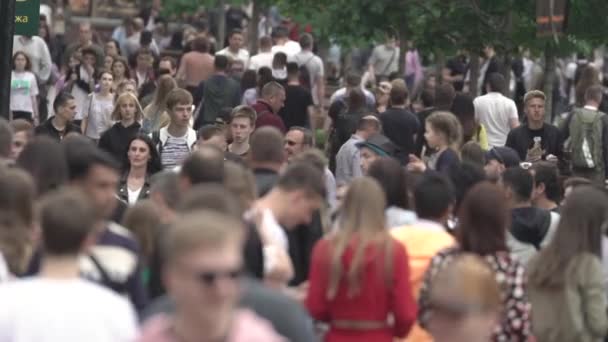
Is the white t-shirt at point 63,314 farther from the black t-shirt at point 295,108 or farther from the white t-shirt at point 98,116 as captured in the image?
the black t-shirt at point 295,108

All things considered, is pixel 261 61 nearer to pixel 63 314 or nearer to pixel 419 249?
pixel 419 249

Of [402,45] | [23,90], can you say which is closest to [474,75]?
[402,45]

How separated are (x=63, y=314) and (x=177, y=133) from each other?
1067 centimetres

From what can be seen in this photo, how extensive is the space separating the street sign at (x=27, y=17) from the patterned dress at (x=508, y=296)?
8.76 m

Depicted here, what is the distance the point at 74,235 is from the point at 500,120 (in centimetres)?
1364

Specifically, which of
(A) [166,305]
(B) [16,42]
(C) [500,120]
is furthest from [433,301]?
(B) [16,42]

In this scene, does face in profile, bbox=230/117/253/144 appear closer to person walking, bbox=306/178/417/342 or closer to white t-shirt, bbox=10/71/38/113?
person walking, bbox=306/178/417/342

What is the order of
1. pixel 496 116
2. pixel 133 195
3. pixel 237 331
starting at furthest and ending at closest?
1. pixel 496 116
2. pixel 133 195
3. pixel 237 331

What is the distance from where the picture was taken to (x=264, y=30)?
3841 cm

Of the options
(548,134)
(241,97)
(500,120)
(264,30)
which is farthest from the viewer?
(264,30)

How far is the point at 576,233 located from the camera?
958 cm

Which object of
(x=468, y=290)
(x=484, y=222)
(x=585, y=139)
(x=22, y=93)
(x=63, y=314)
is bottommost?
(x=22, y=93)

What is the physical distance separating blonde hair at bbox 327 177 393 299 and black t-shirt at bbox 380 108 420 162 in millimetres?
9289

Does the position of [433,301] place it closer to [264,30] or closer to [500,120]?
[500,120]
